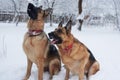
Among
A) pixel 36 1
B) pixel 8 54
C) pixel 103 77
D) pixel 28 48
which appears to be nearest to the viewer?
pixel 28 48

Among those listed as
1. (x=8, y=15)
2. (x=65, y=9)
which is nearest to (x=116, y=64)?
(x=65, y=9)

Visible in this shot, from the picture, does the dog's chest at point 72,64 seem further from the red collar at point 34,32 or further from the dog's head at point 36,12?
the dog's head at point 36,12

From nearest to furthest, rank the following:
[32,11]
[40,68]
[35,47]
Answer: [32,11] → [35,47] → [40,68]

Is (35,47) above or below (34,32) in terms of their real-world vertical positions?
below

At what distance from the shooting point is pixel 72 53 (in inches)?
227

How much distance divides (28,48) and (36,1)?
2032 cm

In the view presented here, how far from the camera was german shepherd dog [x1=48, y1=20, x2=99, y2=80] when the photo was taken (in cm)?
552

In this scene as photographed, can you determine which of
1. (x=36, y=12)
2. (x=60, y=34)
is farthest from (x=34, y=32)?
(x=60, y=34)

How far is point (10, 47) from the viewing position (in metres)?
9.80

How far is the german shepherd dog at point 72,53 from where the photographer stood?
5516 mm

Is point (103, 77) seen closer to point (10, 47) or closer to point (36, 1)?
point (10, 47)

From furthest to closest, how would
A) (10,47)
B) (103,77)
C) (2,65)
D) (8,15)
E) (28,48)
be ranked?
(8,15) < (10,47) < (2,65) < (103,77) < (28,48)

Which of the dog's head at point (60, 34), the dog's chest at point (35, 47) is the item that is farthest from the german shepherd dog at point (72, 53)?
the dog's chest at point (35, 47)

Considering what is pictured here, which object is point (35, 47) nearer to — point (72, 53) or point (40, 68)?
point (40, 68)
